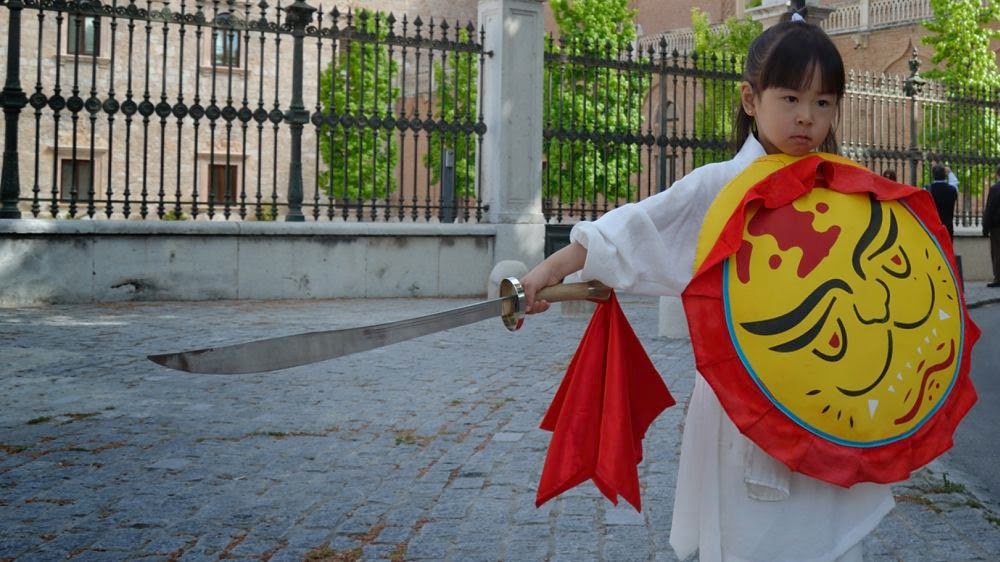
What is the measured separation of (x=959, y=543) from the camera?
3.79m

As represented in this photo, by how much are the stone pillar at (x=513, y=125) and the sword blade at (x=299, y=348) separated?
11.7 meters

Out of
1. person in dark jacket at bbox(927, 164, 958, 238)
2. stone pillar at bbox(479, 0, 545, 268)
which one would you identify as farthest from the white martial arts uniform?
person in dark jacket at bbox(927, 164, 958, 238)

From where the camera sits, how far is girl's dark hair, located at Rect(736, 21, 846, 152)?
214 cm

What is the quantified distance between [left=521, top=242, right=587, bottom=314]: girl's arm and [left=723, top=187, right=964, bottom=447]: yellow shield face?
0.32 metres

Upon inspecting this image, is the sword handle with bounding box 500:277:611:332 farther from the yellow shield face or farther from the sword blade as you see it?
the yellow shield face

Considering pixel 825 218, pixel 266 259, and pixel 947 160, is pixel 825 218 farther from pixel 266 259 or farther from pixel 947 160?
pixel 947 160

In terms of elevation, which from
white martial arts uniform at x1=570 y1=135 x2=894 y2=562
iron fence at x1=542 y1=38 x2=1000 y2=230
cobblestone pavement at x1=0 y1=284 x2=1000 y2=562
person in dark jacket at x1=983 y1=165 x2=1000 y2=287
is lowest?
cobblestone pavement at x1=0 y1=284 x2=1000 y2=562

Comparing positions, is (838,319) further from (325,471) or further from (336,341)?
(325,471)

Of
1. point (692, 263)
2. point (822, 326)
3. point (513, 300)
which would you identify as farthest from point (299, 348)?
point (822, 326)

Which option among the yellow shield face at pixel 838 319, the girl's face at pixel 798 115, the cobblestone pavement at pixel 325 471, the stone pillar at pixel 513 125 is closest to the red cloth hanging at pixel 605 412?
the yellow shield face at pixel 838 319

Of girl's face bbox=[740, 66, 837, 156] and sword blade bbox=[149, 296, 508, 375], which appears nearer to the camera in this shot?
sword blade bbox=[149, 296, 508, 375]

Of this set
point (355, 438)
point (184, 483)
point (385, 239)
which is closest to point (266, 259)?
point (385, 239)

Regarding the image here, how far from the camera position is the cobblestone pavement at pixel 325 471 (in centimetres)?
369

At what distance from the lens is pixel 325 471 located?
4.73m
